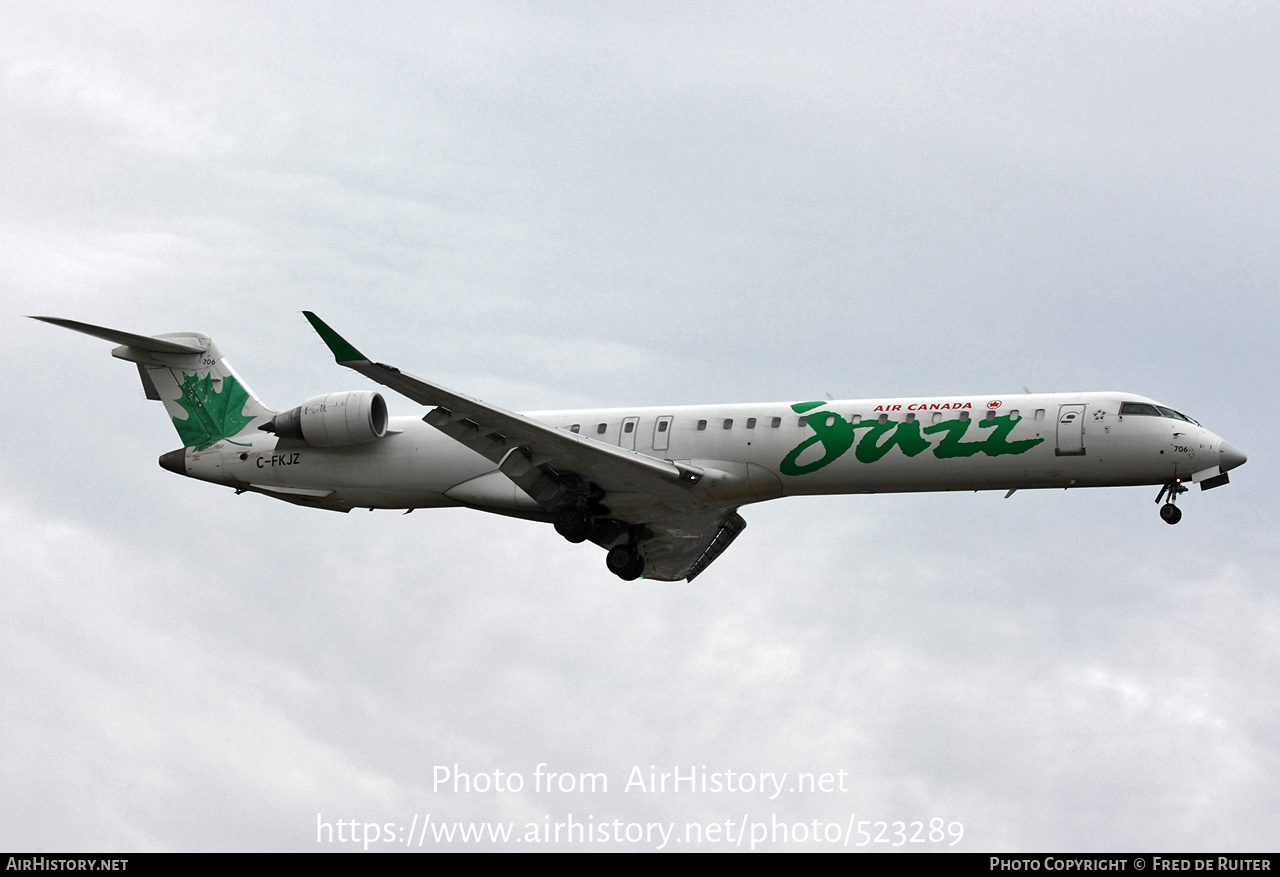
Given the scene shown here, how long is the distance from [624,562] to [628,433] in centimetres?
324

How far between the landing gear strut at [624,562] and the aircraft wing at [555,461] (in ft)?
1.78

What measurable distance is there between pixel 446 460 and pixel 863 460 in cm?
873

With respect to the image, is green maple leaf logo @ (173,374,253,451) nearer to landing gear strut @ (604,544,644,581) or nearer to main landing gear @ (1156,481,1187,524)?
landing gear strut @ (604,544,644,581)

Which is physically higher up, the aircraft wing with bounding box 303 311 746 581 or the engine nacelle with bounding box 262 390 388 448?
the engine nacelle with bounding box 262 390 388 448

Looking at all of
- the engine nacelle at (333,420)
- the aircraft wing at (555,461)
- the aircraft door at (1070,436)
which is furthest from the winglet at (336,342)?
the aircraft door at (1070,436)

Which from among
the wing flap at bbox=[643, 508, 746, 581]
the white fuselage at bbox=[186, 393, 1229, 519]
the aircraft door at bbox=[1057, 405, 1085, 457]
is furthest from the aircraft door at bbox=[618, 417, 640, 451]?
the aircraft door at bbox=[1057, 405, 1085, 457]

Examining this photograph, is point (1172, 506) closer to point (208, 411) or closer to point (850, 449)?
point (850, 449)

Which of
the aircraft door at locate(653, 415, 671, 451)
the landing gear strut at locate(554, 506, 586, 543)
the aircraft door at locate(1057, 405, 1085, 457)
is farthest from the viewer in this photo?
the landing gear strut at locate(554, 506, 586, 543)

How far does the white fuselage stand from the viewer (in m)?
28.8

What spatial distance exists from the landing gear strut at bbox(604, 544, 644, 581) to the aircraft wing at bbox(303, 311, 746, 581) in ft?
1.78

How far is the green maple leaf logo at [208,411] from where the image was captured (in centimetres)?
3444

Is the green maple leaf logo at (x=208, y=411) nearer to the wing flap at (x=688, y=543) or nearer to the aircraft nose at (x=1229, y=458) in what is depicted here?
the wing flap at (x=688, y=543)

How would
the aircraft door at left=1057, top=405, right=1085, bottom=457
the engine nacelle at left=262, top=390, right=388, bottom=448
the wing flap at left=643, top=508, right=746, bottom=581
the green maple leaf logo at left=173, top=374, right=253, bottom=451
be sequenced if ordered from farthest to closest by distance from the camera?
1. the green maple leaf logo at left=173, top=374, right=253, bottom=451
2. the wing flap at left=643, top=508, right=746, bottom=581
3. the engine nacelle at left=262, top=390, right=388, bottom=448
4. the aircraft door at left=1057, top=405, right=1085, bottom=457

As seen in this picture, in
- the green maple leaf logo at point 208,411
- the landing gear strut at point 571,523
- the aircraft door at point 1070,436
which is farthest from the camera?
the green maple leaf logo at point 208,411
